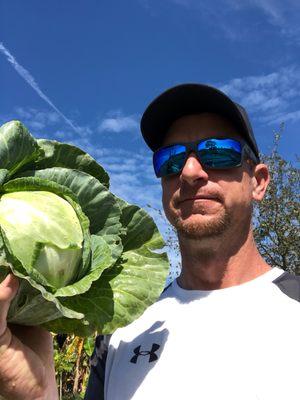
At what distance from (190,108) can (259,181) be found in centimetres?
93

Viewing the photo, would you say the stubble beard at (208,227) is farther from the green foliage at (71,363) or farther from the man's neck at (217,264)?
the green foliage at (71,363)

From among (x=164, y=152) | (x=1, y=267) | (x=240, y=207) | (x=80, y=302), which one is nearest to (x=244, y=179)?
(x=240, y=207)

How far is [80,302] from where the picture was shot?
2.97 meters

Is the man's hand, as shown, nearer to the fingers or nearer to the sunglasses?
the fingers

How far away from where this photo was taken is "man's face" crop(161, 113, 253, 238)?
3.88m

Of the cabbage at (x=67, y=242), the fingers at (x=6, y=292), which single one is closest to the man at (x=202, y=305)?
the fingers at (x=6, y=292)

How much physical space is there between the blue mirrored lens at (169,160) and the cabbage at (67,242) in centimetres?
86

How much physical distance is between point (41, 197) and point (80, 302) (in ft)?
2.26

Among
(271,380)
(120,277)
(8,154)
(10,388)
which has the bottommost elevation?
→ (271,380)

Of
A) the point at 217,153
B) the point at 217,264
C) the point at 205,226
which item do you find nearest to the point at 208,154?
the point at 217,153

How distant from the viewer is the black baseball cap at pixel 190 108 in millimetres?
4020

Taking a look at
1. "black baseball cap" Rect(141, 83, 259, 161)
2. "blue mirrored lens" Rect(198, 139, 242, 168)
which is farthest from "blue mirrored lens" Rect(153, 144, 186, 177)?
"black baseball cap" Rect(141, 83, 259, 161)

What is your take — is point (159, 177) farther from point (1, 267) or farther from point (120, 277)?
point (1, 267)

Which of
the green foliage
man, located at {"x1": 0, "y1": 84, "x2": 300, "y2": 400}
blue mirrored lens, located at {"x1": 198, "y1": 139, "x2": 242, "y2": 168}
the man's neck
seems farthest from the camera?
the green foliage
